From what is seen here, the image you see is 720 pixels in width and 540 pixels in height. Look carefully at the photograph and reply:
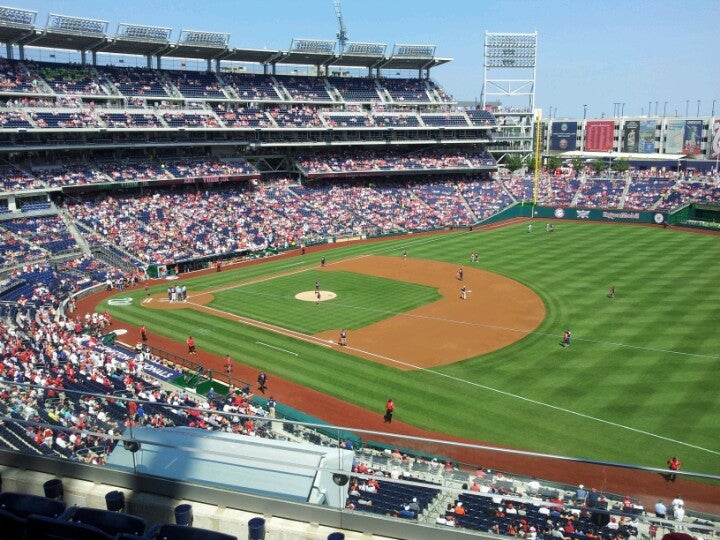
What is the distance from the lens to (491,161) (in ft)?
287

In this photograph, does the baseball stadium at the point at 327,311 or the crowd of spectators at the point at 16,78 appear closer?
the baseball stadium at the point at 327,311

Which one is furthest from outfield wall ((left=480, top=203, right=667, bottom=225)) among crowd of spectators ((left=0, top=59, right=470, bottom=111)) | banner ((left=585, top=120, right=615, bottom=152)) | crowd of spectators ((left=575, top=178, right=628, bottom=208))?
banner ((left=585, top=120, right=615, bottom=152))

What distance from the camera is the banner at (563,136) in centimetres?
13162

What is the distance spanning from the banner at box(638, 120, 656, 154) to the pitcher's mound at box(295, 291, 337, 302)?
328 ft

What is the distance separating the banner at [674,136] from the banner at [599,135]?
33.7 ft

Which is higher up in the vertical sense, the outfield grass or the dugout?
the dugout

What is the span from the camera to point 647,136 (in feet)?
391

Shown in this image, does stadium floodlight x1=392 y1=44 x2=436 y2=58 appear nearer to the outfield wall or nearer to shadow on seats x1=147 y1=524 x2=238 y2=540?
the outfield wall

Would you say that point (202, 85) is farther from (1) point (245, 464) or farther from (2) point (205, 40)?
(1) point (245, 464)

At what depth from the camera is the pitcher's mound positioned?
41.1 m

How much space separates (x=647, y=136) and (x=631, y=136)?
3118 mm

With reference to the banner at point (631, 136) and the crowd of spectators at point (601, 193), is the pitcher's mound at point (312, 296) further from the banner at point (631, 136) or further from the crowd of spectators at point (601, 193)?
the banner at point (631, 136)

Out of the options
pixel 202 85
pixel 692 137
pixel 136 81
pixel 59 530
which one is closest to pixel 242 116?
pixel 202 85

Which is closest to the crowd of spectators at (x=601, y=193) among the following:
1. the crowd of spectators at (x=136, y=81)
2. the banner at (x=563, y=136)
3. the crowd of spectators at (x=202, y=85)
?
the crowd of spectators at (x=202, y=85)
